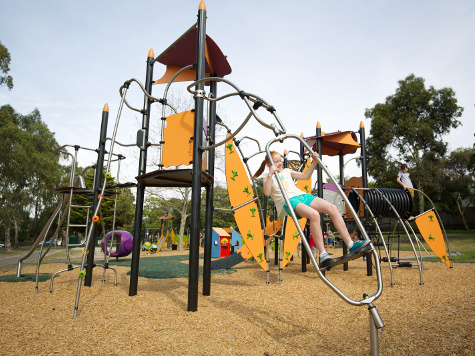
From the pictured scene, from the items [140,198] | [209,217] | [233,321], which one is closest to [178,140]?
[140,198]

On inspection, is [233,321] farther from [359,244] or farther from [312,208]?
[359,244]

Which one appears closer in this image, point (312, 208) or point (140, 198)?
point (312, 208)

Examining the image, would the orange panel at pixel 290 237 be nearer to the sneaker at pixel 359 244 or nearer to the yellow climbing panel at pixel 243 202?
the yellow climbing panel at pixel 243 202

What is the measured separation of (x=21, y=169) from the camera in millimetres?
20906

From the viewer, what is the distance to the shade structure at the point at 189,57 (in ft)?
19.4

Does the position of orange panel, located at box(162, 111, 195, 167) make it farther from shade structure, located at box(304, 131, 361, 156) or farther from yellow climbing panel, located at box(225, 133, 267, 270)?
shade structure, located at box(304, 131, 361, 156)

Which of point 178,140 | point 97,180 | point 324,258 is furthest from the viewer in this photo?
point 97,180

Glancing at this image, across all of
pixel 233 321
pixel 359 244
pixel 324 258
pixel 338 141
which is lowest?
pixel 233 321

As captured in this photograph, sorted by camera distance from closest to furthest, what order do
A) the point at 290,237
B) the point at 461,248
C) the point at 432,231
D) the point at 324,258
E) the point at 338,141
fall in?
the point at 324,258, the point at 290,237, the point at 338,141, the point at 432,231, the point at 461,248

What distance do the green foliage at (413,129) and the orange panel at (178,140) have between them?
25520 mm

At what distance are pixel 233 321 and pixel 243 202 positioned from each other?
3.31 m

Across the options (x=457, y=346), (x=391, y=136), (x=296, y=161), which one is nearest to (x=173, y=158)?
(x=457, y=346)

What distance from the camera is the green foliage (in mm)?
25734

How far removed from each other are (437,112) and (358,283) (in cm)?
2661
